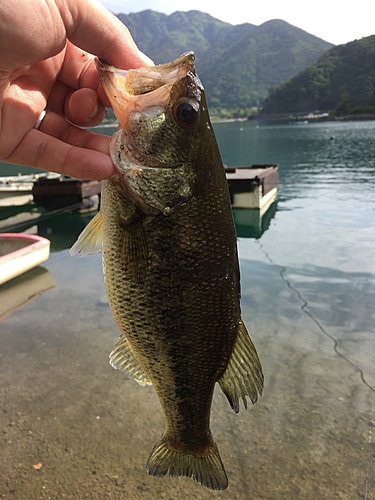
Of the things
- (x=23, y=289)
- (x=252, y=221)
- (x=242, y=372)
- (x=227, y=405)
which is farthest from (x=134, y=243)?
(x=252, y=221)

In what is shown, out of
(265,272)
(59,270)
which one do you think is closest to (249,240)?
(265,272)

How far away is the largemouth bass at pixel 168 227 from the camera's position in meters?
1.81

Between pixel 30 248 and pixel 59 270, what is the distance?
4.15ft

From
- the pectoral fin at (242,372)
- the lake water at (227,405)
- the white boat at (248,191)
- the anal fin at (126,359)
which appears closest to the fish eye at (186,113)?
the pectoral fin at (242,372)

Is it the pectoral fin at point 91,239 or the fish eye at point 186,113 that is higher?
the fish eye at point 186,113

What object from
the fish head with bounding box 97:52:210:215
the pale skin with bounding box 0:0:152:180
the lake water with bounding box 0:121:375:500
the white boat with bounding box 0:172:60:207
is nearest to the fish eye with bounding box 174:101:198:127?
the fish head with bounding box 97:52:210:215

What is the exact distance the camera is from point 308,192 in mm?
21922

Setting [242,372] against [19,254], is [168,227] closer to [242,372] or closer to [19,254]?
[242,372]

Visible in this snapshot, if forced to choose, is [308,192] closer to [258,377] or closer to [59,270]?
[59,270]

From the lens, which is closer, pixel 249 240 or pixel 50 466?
pixel 50 466

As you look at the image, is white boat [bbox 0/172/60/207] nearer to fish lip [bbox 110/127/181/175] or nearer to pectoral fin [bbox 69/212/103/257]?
pectoral fin [bbox 69/212/103/257]

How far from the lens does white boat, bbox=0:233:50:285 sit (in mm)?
8663

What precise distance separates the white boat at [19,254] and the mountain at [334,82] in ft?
478

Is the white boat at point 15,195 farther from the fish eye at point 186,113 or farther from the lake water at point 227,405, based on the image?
the fish eye at point 186,113
